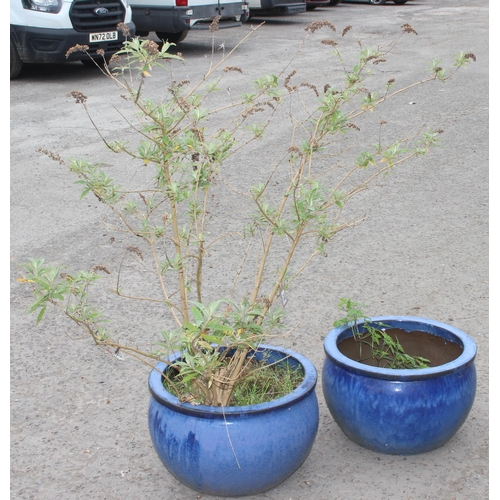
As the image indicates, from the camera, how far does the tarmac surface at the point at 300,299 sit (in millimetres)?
3105

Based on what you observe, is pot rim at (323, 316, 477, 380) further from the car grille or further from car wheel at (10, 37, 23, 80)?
car wheel at (10, 37, 23, 80)

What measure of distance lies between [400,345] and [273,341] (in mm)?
972

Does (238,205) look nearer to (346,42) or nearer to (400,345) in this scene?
(400,345)

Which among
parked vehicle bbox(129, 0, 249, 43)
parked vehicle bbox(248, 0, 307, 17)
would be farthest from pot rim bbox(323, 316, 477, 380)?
parked vehicle bbox(248, 0, 307, 17)

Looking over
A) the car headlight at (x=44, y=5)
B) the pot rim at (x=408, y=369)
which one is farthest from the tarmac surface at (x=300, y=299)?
the car headlight at (x=44, y=5)

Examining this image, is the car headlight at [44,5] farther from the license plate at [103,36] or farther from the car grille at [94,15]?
the license plate at [103,36]

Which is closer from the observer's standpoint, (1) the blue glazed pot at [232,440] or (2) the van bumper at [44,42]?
(1) the blue glazed pot at [232,440]

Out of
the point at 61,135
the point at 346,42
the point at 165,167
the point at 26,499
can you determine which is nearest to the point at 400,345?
the point at 165,167

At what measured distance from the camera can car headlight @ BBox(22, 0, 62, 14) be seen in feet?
36.5

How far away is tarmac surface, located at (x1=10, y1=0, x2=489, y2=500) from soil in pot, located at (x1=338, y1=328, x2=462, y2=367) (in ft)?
1.17

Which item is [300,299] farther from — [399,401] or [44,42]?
[44,42]

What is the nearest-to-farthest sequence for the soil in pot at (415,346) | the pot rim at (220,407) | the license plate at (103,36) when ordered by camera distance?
the pot rim at (220,407) → the soil in pot at (415,346) → the license plate at (103,36)

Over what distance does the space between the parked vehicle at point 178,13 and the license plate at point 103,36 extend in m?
1.78

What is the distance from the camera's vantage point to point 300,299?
478cm
